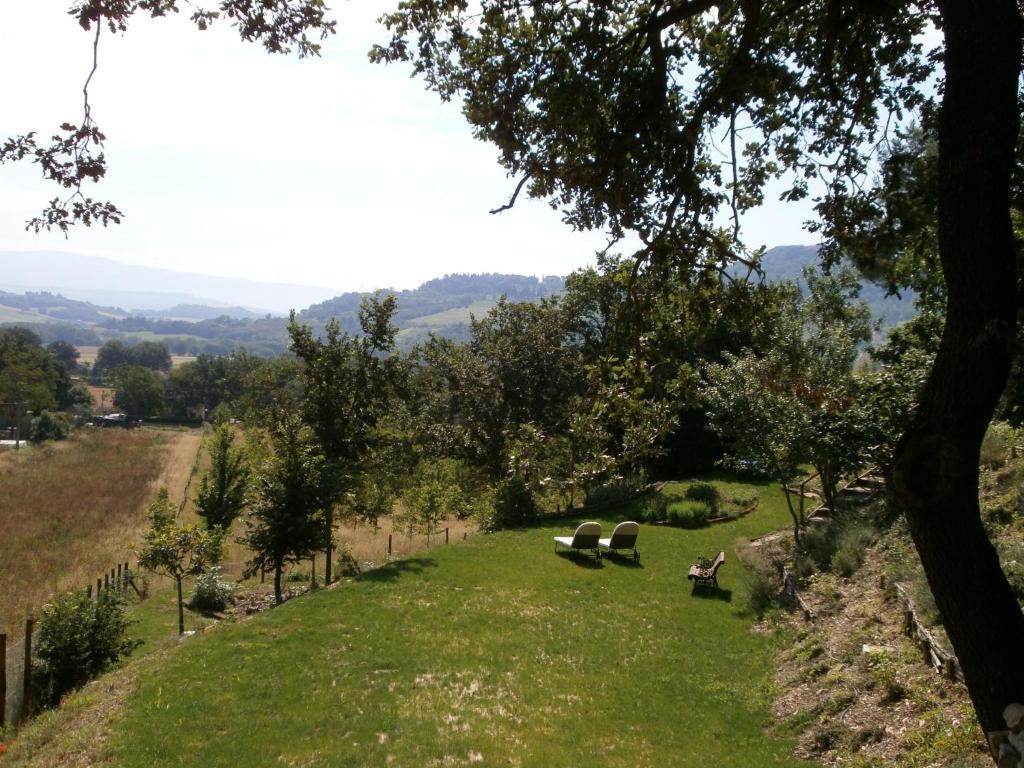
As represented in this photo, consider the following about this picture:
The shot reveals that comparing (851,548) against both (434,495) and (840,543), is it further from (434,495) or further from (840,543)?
(434,495)

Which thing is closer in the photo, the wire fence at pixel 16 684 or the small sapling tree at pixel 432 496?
the wire fence at pixel 16 684

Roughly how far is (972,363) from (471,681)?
386 inches

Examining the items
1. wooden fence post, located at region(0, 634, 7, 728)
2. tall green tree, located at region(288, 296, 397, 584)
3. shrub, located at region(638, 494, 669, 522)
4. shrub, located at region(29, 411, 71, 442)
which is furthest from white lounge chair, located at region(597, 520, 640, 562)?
shrub, located at region(29, 411, 71, 442)

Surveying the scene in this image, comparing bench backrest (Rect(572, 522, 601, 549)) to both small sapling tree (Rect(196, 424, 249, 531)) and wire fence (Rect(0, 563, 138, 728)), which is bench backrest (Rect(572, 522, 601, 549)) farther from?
small sapling tree (Rect(196, 424, 249, 531))

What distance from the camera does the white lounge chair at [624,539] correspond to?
2016cm

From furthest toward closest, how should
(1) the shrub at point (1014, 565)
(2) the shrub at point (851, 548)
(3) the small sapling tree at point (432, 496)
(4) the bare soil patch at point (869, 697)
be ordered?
(3) the small sapling tree at point (432, 496)
(2) the shrub at point (851, 548)
(1) the shrub at point (1014, 565)
(4) the bare soil patch at point (869, 697)

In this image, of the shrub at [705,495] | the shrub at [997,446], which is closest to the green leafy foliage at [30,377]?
the shrub at [705,495]

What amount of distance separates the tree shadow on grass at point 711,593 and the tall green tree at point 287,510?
9.96m

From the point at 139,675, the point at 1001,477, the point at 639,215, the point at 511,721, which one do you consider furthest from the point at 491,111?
the point at 1001,477

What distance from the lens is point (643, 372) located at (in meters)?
5.84

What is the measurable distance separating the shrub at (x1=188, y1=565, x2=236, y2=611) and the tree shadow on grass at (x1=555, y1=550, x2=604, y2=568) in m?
9.57

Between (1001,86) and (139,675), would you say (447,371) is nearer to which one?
(139,675)

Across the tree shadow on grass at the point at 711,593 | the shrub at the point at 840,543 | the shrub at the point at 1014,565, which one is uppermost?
the shrub at the point at 1014,565

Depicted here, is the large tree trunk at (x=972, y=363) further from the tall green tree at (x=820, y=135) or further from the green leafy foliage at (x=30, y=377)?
the green leafy foliage at (x=30, y=377)
